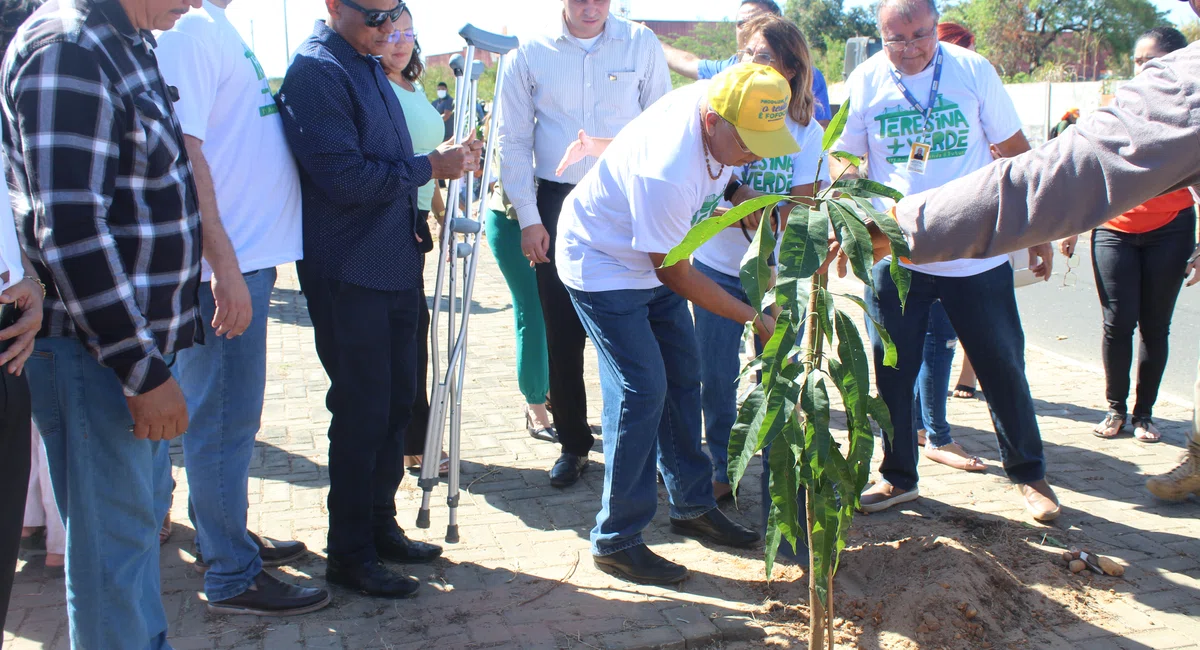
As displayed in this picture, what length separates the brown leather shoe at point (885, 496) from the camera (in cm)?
441

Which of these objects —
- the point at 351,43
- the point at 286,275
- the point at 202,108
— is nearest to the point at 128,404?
the point at 202,108

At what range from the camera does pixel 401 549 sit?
389 cm

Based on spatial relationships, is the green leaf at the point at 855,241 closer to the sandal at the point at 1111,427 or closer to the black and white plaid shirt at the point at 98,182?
the black and white plaid shirt at the point at 98,182

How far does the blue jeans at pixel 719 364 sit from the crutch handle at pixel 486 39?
124cm

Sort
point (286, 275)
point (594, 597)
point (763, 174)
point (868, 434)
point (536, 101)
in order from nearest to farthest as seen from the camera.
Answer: point (868, 434), point (594, 597), point (763, 174), point (536, 101), point (286, 275)

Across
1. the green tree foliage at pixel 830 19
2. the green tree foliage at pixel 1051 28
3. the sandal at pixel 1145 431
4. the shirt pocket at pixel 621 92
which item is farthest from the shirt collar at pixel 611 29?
the green tree foliage at pixel 830 19

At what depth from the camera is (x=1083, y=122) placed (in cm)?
266

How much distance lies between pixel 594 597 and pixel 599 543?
0.23 metres

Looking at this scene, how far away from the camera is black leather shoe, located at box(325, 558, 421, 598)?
3564 mm

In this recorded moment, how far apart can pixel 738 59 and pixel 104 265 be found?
10.0ft

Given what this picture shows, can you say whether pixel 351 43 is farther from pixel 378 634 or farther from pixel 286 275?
pixel 286 275

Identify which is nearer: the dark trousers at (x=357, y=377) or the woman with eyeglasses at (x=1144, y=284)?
the dark trousers at (x=357, y=377)

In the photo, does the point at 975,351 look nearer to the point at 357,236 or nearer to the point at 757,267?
the point at 757,267

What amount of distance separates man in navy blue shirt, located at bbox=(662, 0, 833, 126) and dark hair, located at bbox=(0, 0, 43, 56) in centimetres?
241
